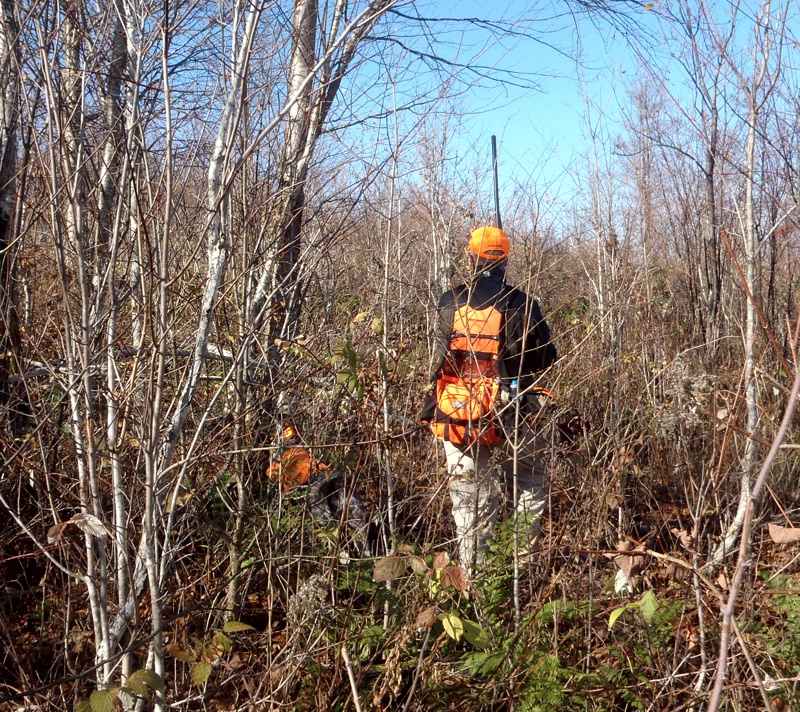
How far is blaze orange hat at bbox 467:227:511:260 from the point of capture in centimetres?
350

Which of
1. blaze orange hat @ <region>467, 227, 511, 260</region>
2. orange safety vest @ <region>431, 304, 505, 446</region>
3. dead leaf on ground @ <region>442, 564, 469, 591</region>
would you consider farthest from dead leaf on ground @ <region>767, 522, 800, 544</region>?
blaze orange hat @ <region>467, 227, 511, 260</region>

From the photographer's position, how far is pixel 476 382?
3369mm

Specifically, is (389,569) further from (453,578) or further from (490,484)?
(490,484)

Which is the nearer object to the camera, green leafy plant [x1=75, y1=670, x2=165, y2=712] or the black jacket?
green leafy plant [x1=75, y1=670, x2=165, y2=712]

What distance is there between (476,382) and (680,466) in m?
1.47

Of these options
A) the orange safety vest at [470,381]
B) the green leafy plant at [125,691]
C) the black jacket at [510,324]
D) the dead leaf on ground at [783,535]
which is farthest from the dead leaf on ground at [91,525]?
the black jacket at [510,324]

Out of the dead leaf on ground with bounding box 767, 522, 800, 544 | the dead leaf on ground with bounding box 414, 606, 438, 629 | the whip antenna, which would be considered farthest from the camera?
the whip antenna

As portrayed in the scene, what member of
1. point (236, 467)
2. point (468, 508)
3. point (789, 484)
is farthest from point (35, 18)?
point (789, 484)

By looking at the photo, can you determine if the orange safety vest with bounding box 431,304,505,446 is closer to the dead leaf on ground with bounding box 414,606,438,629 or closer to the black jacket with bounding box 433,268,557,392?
the black jacket with bounding box 433,268,557,392

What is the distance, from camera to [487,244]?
352cm

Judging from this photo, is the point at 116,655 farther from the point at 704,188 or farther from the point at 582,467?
the point at 704,188

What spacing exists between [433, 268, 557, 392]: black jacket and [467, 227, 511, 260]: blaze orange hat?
0.29 ft

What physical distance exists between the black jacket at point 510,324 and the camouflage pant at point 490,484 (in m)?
0.31

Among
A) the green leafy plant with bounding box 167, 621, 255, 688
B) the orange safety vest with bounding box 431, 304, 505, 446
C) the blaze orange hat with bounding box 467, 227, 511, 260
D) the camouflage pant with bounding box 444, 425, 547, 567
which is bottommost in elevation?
the green leafy plant with bounding box 167, 621, 255, 688
